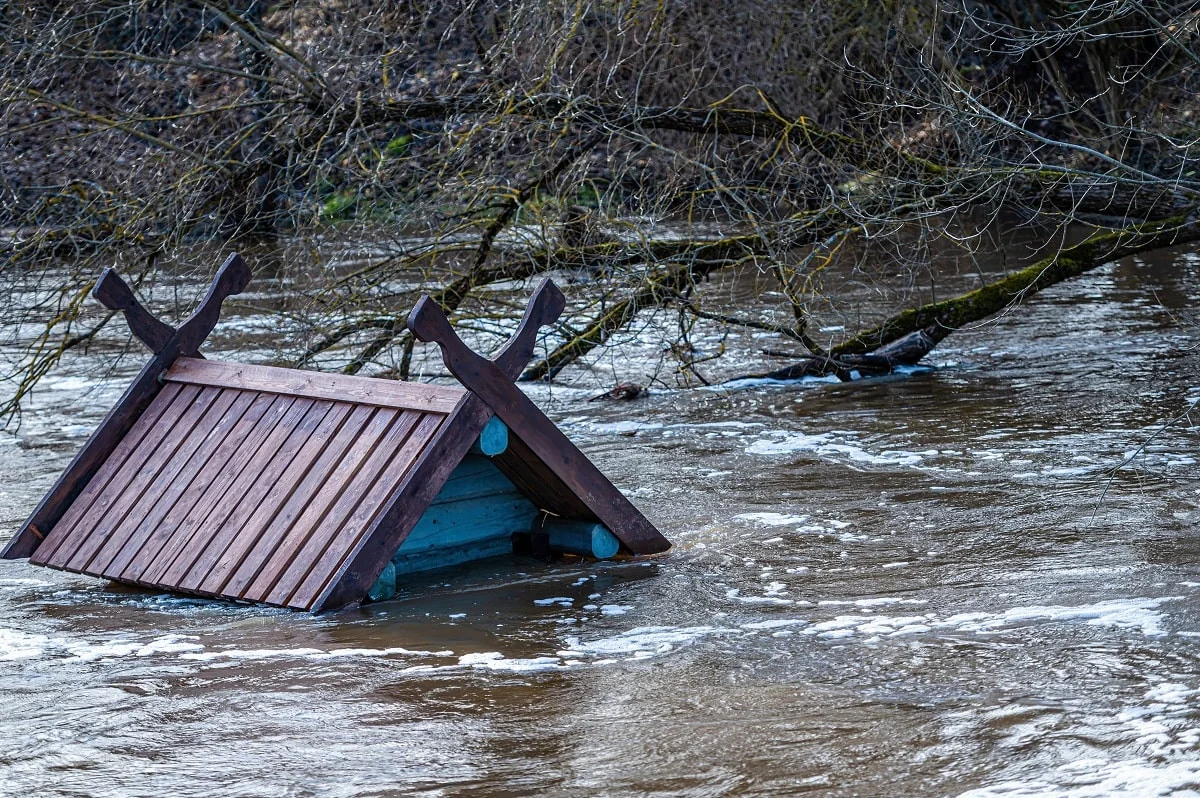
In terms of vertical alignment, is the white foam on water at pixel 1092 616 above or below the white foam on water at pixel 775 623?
below

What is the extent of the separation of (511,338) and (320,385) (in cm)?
100

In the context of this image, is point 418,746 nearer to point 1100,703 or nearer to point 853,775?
point 853,775

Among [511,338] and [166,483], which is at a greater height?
[511,338]

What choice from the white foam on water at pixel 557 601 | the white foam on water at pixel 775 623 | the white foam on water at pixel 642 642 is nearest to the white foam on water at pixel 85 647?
the white foam on water at pixel 557 601

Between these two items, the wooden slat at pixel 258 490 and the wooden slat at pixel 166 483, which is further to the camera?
the wooden slat at pixel 166 483

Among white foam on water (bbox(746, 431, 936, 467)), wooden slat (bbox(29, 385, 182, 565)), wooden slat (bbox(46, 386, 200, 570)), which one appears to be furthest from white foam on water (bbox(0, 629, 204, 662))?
white foam on water (bbox(746, 431, 936, 467))

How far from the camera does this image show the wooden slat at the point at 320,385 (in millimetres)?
5602

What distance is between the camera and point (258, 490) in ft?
18.9

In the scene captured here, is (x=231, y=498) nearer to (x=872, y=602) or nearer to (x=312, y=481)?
(x=312, y=481)

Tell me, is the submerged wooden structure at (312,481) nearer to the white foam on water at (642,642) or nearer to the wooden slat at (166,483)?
the wooden slat at (166,483)

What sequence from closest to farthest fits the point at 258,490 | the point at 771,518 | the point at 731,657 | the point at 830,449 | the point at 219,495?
the point at 731,657, the point at 258,490, the point at 219,495, the point at 771,518, the point at 830,449

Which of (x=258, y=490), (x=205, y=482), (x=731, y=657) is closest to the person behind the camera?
(x=731, y=657)

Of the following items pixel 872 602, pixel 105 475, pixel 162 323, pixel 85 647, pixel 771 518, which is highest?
pixel 162 323

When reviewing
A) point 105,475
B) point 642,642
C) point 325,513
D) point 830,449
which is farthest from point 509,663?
point 830,449
